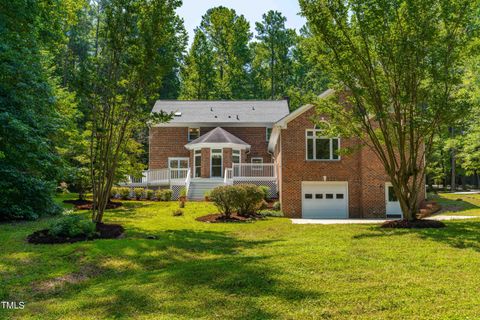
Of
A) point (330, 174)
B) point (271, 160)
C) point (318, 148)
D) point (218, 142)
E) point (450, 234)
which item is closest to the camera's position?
point (450, 234)

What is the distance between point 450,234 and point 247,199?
27.0 feet

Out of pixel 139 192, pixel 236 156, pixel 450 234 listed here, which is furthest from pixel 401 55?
pixel 139 192

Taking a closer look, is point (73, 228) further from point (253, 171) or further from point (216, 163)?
point (216, 163)

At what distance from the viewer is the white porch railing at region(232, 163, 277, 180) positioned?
982 inches

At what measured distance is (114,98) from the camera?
11.8m

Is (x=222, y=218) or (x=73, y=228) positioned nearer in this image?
(x=73, y=228)

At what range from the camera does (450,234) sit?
10.7m

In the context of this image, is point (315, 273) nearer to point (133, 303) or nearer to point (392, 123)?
point (133, 303)

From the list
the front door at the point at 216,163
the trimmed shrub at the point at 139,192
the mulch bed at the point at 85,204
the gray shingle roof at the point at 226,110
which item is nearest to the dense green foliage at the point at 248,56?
the gray shingle roof at the point at 226,110

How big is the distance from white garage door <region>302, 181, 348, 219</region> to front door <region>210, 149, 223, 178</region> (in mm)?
9117

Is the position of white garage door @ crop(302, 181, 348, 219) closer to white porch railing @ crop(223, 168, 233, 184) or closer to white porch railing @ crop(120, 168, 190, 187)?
white porch railing @ crop(223, 168, 233, 184)

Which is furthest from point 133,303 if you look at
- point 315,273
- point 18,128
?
point 18,128

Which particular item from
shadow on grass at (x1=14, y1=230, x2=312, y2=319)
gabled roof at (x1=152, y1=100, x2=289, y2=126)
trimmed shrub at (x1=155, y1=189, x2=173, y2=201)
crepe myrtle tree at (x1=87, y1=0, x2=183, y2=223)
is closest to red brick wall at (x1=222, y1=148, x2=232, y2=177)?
gabled roof at (x1=152, y1=100, x2=289, y2=126)

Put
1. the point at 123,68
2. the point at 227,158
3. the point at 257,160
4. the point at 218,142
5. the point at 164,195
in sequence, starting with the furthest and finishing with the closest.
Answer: the point at 257,160
the point at 227,158
the point at 218,142
the point at 164,195
the point at 123,68
